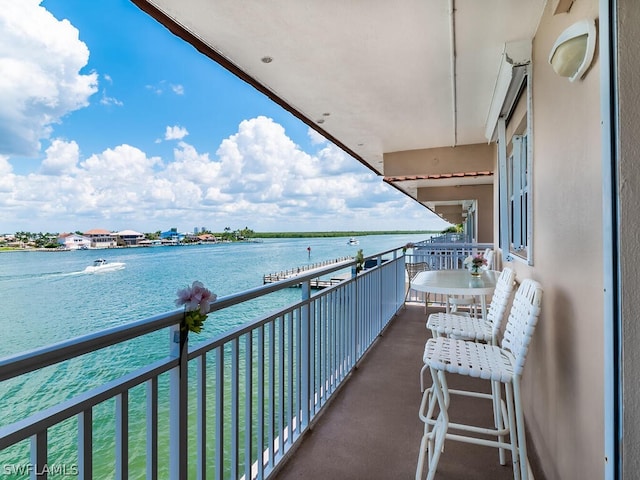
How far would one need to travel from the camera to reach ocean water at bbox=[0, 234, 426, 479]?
Result: 1622 mm

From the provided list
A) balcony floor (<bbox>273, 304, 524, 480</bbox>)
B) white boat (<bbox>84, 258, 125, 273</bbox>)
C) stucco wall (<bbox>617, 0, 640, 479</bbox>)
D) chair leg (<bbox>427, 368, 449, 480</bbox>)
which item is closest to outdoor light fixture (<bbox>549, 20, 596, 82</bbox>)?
stucco wall (<bbox>617, 0, 640, 479</bbox>)

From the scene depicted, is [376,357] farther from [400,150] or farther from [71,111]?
[71,111]

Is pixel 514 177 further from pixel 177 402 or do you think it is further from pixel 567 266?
pixel 177 402

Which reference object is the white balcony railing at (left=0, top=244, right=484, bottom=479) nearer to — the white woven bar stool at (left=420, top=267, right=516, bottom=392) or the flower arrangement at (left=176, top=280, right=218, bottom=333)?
the flower arrangement at (left=176, top=280, right=218, bottom=333)

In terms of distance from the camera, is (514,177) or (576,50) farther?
(514,177)

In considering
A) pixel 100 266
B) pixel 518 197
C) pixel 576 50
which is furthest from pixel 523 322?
pixel 100 266

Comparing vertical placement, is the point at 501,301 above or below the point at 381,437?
above

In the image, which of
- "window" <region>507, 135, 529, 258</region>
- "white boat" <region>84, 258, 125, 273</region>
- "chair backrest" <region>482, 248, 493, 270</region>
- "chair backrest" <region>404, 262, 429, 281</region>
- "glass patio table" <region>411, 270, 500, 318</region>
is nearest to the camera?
"glass patio table" <region>411, 270, 500, 318</region>

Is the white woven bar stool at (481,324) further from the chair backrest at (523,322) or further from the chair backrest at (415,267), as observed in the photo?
the chair backrest at (415,267)

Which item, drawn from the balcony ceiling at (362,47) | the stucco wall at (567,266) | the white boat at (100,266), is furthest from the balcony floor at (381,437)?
the white boat at (100,266)

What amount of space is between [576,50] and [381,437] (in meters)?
2.14

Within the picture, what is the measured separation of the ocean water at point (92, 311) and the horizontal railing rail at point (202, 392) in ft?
0.31

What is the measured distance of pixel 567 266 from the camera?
138cm

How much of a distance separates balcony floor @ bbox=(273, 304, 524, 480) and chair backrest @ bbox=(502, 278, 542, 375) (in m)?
0.70
